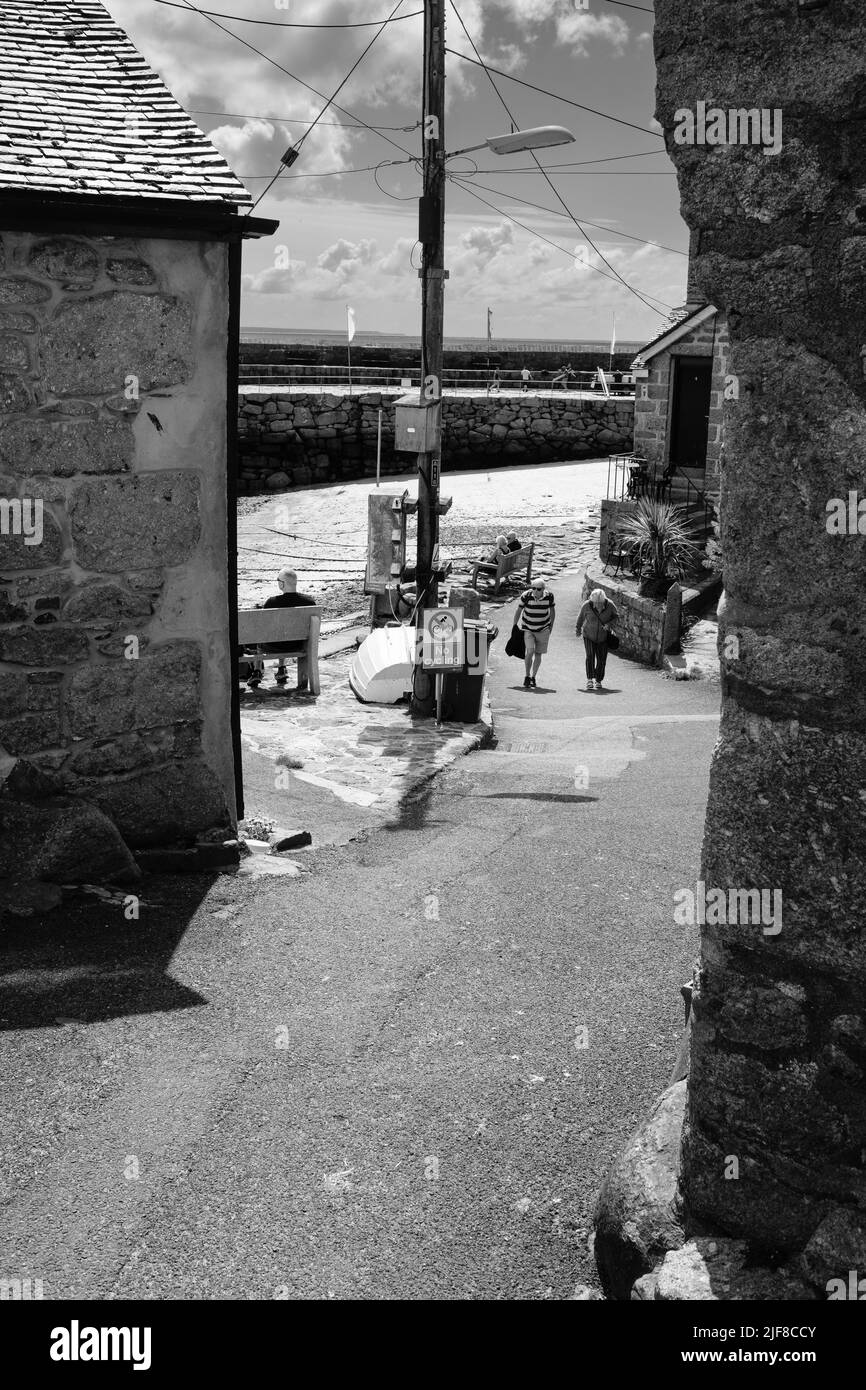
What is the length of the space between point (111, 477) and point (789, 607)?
4.85 m

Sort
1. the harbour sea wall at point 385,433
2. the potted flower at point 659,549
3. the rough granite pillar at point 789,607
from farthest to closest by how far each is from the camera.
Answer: the harbour sea wall at point 385,433 → the potted flower at point 659,549 → the rough granite pillar at point 789,607

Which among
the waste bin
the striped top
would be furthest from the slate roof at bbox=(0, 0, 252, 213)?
the striped top

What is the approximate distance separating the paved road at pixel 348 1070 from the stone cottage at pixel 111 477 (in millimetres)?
648

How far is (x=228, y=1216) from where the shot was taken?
4.16 meters

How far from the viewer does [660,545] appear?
20109 mm

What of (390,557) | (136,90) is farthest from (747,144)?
(390,557)

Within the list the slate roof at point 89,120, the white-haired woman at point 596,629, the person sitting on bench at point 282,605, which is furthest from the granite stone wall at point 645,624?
the slate roof at point 89,120

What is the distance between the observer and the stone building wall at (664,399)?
24.5 metres

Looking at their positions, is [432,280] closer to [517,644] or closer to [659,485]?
[517,644]

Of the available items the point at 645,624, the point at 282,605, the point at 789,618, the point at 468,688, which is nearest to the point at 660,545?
the point at 645,624

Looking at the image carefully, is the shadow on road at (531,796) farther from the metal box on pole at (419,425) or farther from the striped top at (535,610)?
the striped top at (535,610)

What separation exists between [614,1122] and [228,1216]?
1.40m

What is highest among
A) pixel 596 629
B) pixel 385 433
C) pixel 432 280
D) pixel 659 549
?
pixel 432 280
